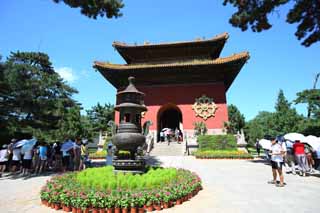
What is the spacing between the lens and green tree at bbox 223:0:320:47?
781cm

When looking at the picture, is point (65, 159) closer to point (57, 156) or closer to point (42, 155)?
point (57, 156)

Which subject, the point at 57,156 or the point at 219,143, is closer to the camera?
the point at 57,156

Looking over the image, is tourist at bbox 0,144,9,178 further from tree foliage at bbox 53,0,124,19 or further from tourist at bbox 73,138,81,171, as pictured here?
tree foliage at bbox 53,0,124,19

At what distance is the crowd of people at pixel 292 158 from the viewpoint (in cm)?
607

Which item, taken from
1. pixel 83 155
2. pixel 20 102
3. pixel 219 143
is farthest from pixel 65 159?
pixel 219 143

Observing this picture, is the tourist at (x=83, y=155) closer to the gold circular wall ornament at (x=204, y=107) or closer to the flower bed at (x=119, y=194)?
the flower bed at (x=119, y=194)

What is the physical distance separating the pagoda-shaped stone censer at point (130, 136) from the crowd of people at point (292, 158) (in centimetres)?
408

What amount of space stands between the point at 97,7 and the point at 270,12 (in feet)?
22.9

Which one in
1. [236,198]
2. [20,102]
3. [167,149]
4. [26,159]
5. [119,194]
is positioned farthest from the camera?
[167,149]

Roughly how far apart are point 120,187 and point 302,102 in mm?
22084

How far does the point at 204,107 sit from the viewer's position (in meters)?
18.3

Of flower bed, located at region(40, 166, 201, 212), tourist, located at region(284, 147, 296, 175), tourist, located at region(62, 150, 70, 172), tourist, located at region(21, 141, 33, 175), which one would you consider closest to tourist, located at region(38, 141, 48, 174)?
tourist, located at region(21, 141, 33, 175)

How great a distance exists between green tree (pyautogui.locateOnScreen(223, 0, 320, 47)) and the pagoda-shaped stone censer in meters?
5.80

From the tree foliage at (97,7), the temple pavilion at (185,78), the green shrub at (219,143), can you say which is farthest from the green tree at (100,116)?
the tree foliage at (97,7)
